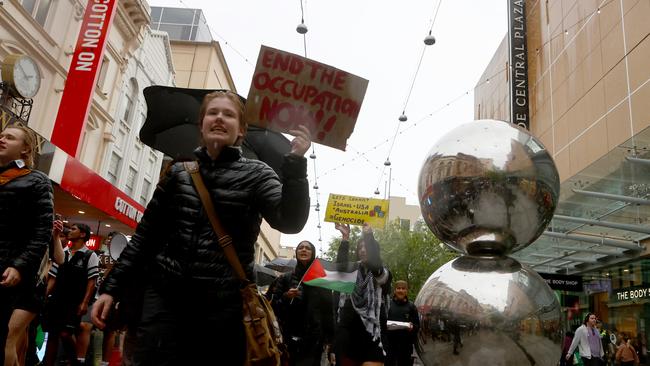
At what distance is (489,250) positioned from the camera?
4.77 ft

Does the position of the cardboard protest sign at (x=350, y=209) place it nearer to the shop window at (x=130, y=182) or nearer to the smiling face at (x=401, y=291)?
the smiling face at (x=401, y=291)

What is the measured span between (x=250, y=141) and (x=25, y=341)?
2.57 metres

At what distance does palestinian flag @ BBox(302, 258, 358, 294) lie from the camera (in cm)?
545

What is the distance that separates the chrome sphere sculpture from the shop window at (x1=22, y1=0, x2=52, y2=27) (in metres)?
15.9

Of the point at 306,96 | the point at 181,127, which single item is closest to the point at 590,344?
the point at 181,127

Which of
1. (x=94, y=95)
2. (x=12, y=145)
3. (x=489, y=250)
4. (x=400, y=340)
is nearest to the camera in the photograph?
(x=489, y=250)

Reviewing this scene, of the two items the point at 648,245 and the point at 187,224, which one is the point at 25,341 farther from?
the point at 648,245

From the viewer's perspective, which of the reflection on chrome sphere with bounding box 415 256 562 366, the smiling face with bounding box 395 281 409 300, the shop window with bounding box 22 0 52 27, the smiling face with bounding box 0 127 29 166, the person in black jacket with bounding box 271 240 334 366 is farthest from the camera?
the shop window with bounding box 22 0 52 27

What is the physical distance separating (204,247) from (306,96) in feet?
2.89

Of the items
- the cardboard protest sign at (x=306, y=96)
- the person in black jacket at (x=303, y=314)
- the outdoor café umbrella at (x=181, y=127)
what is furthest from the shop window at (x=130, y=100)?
the cardboard protest sign at (x=306, y=96)

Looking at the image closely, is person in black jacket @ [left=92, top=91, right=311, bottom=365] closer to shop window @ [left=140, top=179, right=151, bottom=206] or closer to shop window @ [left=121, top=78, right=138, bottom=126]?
shop window @ [left=121, top=78, right=138, bottom=126]

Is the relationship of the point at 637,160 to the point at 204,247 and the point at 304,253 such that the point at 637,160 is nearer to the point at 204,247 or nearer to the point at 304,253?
the point at 304,253

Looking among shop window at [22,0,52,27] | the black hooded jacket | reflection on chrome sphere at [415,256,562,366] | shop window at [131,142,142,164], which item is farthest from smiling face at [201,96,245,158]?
shop window at [131,142,142,164]

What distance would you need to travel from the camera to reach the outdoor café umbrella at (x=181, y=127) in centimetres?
503
